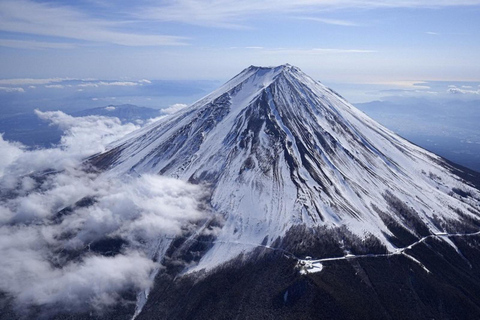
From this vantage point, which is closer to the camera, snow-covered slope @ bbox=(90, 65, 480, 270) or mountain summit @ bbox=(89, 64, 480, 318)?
mountain summit @ bbox=(89, 64, 480, 318)

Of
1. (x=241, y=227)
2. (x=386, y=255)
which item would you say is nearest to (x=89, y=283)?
(x=241, y=227)

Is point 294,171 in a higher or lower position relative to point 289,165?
lower

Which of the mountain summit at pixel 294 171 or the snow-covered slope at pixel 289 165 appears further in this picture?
the snow-covered slope at pixel 289 165

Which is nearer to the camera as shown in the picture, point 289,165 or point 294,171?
point 294,171

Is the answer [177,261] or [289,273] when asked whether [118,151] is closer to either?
[177,261]
